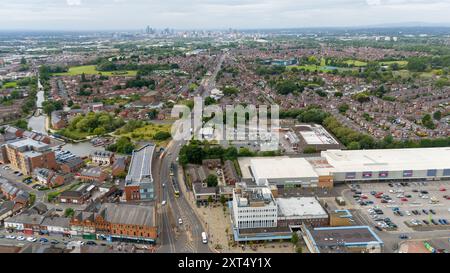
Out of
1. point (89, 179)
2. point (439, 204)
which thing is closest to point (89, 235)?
point (89, 179)

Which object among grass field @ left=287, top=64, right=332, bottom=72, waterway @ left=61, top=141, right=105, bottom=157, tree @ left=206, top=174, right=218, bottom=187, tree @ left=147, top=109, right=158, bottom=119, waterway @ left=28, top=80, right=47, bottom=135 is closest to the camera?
tree @ left=206, top=174, right=218, bottom=187

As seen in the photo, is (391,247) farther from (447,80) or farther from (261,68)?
(261,68)

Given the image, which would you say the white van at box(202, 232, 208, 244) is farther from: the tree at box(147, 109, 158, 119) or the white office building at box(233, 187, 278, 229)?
the tree at box(147, 109, 158, 119)

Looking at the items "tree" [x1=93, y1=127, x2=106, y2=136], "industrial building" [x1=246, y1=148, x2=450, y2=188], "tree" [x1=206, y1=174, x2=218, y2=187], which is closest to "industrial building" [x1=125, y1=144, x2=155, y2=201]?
"tree" [x1=206, y1=174, x2=218, y2=187]

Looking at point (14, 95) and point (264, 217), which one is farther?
point (14, 95)

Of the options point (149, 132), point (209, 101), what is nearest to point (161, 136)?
point (149, 132)

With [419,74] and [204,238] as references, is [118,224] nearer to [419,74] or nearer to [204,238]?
[204,238]

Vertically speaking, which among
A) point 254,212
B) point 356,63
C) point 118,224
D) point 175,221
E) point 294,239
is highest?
point 356,63
